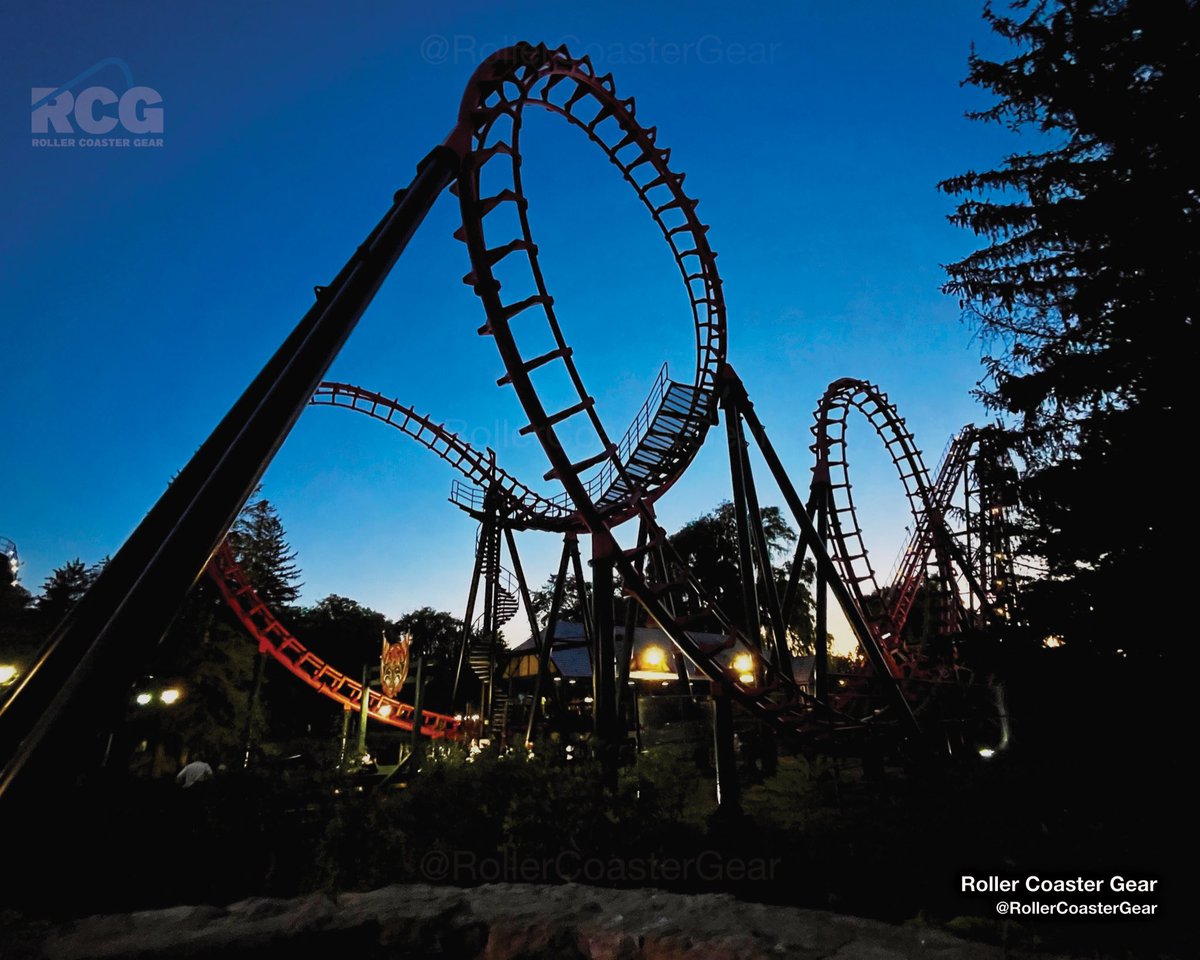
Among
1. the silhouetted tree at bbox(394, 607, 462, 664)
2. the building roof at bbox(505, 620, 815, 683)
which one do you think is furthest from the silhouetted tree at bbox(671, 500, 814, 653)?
the silhouetted tree at bbox(394, 607, 462, 664)

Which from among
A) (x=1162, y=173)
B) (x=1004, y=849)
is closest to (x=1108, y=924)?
(x=1004, y=849)

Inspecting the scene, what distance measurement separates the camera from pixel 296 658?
19.0 metres

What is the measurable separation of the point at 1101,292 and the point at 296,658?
21.0 metres

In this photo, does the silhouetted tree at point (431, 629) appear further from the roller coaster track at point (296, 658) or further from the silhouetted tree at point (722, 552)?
the roller coaster track at point (296, 658)

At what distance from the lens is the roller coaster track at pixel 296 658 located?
669 inches

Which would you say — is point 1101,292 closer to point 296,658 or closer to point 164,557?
point 164,557

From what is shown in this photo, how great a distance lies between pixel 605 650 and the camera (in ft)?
26.9

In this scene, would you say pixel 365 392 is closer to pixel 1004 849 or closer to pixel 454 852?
pixel 454 852

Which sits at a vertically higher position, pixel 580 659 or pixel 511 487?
pixel 511 487

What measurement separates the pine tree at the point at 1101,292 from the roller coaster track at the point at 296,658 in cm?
1468

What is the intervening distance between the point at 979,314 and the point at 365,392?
47.2ft

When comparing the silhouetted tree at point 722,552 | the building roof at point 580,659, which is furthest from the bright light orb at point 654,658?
the silhouetted tree at point 722,552

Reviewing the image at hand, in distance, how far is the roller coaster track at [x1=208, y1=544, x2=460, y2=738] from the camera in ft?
55.8

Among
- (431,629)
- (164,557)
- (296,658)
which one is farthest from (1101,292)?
(431,629)
